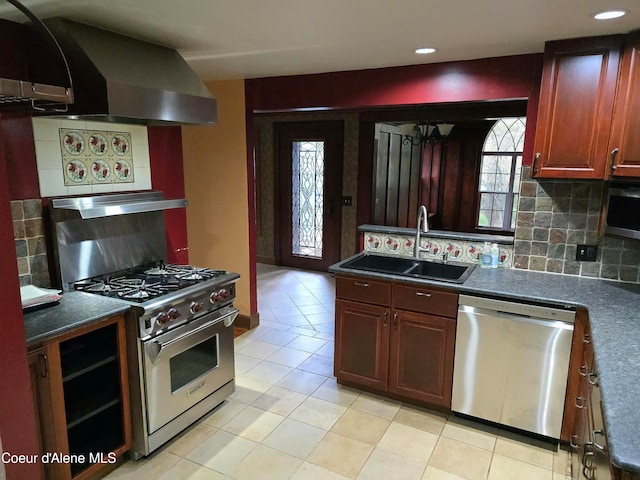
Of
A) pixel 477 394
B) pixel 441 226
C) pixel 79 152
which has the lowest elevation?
pixel 477 394

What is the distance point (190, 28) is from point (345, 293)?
185 cm

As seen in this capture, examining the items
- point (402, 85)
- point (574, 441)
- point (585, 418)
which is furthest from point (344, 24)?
point (574, 441)

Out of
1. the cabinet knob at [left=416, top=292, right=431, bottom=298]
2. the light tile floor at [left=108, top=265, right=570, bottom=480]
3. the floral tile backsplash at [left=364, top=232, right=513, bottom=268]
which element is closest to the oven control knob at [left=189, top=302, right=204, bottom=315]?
the light tile floor at [left=108, top=265, right=570, bottom=480]

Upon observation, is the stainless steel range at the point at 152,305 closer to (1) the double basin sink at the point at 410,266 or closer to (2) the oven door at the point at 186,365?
(2) the oven door at the point at 186,365

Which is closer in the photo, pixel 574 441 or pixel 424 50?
pixel 574 441

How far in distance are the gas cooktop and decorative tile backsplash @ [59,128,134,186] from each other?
61 cm

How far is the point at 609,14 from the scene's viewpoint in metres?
2.02

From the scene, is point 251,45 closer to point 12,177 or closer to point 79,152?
point 79,152

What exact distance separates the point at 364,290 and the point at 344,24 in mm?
1597

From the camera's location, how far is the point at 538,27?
2.23 m

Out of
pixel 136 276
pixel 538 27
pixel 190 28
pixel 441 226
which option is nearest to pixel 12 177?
pixel 136 276

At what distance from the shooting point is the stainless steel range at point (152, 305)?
2.28 metres

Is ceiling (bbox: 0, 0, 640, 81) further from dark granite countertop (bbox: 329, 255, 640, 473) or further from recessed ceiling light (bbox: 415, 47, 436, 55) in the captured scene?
dark granite countertop (bbox: 329, 255, 640, 473)

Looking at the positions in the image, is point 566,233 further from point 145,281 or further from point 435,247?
point 145,281
